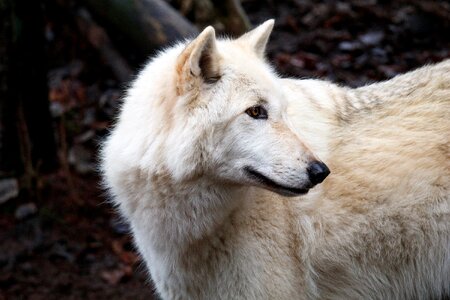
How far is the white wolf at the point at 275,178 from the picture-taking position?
13.4 feet

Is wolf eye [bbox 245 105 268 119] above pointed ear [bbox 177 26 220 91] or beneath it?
beneath

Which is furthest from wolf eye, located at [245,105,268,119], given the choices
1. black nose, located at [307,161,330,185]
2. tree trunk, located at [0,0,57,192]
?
tree trunk, located at [0,0,57,192]

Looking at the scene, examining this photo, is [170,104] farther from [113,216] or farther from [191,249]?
[113,216]

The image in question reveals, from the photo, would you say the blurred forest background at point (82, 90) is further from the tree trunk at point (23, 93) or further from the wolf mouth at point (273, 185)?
the wolf mouth at point (273, 185)

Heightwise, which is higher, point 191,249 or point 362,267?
point 191,249

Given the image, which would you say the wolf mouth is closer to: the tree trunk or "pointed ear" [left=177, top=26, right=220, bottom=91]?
"pointed ear" [left=177, top=26, right=220, bottom=91]

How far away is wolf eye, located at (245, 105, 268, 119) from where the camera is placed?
411 centimetres

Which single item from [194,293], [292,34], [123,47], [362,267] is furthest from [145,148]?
[292,34]

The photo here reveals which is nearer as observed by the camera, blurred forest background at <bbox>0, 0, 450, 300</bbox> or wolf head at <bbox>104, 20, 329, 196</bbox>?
wolf head at <bbox>104, 20, 329, 196</bbox>

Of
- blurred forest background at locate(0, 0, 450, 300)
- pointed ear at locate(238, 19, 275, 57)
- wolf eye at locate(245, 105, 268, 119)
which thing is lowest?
blurred forest background at locate(0, 0, 450, 300)

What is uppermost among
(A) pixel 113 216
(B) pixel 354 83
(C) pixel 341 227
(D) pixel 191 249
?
(D) pixel 191 249

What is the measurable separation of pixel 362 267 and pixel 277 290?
691 mm

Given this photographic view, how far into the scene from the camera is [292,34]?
404 inches

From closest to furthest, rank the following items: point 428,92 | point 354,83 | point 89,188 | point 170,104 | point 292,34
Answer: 1. point 170,104
2. point 428,92
3. point 89,188
4. point 354,83
5. point 292,34
